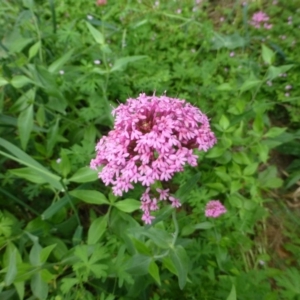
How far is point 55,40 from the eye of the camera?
2.02m

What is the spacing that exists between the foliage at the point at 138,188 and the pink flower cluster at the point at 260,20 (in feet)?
0.15

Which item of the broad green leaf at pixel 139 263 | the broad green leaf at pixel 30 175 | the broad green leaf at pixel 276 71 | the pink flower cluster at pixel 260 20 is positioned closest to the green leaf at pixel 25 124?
the broad green leaf at pixel 30 175

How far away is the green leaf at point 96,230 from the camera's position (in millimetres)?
1438

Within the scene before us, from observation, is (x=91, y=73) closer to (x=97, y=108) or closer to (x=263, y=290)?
(x=97, y=108)

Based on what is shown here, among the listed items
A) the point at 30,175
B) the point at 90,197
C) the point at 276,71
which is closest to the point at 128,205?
the point at 90,197

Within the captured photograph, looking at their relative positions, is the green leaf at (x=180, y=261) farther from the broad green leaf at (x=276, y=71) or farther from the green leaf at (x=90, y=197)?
the broad green leaf at (x=276, y=71)

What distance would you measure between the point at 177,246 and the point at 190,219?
1.42 feet

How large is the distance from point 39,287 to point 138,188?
55 cm

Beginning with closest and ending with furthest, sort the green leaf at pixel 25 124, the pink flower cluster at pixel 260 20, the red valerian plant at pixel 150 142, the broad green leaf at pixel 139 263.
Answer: the red valerian plant at pixel 150 142, the broad green leaf at pixel 139 263, the green leaf at pixel 25 124, the pink flower cluster at pixel 260 20

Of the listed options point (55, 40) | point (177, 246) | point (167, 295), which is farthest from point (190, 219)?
point (55, 40)

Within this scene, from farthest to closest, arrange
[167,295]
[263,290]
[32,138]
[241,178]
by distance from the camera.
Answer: [32,138] < [241,178] < [167,295] < [263,290]

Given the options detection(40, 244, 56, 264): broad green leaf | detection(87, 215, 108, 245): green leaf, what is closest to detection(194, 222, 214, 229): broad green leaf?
detection(87, 215, 108, 245): green leaf

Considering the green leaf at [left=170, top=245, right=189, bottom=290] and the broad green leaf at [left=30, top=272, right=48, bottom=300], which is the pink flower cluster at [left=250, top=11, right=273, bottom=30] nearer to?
the green leaf at [left=170, top=245, right=189, bottom=290]

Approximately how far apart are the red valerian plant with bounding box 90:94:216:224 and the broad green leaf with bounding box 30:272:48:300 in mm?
529
